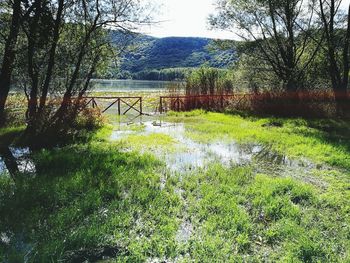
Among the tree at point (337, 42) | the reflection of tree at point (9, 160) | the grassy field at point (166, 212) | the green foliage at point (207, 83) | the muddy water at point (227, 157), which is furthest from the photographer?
the green foliage at point (207, 83)

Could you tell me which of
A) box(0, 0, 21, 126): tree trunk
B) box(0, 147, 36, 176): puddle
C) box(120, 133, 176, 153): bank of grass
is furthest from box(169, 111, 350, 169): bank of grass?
box(0, 0, 21, 126): tree trunk

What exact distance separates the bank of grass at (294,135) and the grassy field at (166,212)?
0.55 metres

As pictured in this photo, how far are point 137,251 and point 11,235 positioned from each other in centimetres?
161

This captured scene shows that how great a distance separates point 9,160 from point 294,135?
28.3 feet

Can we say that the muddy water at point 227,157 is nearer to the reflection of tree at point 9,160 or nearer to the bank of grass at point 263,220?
the bank of grass at point 263,220

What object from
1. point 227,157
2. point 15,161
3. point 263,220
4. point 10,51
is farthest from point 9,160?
point 263,220

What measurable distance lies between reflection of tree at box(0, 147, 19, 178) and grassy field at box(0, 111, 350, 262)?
44cm

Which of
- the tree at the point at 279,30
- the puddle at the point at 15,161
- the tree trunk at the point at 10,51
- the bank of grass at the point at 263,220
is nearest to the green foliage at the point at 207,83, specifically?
the tree at the point at 279,30

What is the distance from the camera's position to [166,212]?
498 centimetres

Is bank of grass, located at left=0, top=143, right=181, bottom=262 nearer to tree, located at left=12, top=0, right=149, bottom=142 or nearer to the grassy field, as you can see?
the grassy field

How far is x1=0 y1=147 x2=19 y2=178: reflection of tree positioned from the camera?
7.27 metres

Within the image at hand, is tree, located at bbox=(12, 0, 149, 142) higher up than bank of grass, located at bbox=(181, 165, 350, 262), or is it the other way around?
tree, located at bbox=(12, 0, 149, 142)

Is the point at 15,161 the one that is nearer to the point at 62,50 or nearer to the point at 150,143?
the point at 150,143

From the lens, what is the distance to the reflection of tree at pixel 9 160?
727cm
